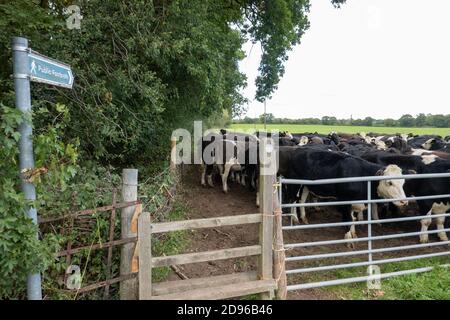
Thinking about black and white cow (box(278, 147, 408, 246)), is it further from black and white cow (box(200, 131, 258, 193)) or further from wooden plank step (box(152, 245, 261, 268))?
wooden plank step (box(152, 245, 261, 268))

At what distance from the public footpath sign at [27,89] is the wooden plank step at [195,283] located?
4.18ft

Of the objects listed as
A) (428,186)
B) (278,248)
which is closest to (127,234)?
(278,248)

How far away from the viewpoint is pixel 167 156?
1050 centimetres

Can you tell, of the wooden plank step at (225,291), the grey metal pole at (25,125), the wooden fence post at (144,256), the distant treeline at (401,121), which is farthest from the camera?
the distant treeline at (401,121)

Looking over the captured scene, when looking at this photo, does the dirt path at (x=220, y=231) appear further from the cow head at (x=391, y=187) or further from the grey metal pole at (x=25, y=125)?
the cow head at (x=391, y=187)

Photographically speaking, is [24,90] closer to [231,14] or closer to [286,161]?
[286,161]

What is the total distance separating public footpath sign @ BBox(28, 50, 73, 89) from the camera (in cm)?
283

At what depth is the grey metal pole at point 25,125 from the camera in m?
2.74

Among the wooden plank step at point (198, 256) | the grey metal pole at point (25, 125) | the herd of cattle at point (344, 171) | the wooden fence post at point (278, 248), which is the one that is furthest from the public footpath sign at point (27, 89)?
the herd of cattle at point (344, 171)

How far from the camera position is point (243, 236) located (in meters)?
7.16

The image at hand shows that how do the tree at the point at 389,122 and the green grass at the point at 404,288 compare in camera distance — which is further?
the tree at the point at 389,122

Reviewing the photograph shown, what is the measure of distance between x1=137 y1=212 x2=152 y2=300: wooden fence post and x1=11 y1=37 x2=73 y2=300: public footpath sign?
98 centimetres

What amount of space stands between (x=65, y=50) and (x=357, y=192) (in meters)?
5.94
